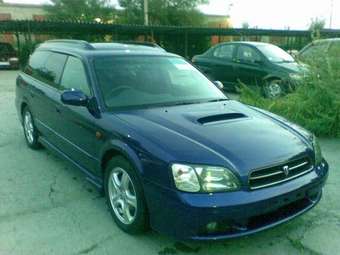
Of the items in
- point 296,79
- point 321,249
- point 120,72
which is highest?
point 120,72

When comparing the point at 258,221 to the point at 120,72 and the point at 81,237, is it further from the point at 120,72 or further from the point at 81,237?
the point at 120,72

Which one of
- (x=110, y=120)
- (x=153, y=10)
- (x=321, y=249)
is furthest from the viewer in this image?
(x=153, y=10)

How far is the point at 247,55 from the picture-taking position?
10945mm

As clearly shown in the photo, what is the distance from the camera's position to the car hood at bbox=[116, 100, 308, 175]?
9.51ft

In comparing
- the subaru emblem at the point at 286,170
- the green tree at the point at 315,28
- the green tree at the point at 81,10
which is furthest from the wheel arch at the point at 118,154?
the green tree at the point at 81,10

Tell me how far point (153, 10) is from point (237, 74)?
25.9m

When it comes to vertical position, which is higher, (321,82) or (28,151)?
(321,82)

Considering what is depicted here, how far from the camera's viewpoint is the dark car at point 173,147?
2.81 meters

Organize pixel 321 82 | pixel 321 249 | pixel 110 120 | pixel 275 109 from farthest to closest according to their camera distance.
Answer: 1. pixel 275 109
2. pixel 321 82
3. pixel 110 120
4. pixel 321 249

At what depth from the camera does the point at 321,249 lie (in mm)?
3215

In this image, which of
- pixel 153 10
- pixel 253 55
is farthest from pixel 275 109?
pixel 153 10

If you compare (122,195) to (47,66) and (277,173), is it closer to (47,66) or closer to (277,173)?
(277,173)

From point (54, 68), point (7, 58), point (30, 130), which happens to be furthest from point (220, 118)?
point (7, 58)

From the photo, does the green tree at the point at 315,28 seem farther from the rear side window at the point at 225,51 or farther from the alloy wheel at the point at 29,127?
the alloy wheel at the point at 29,127
